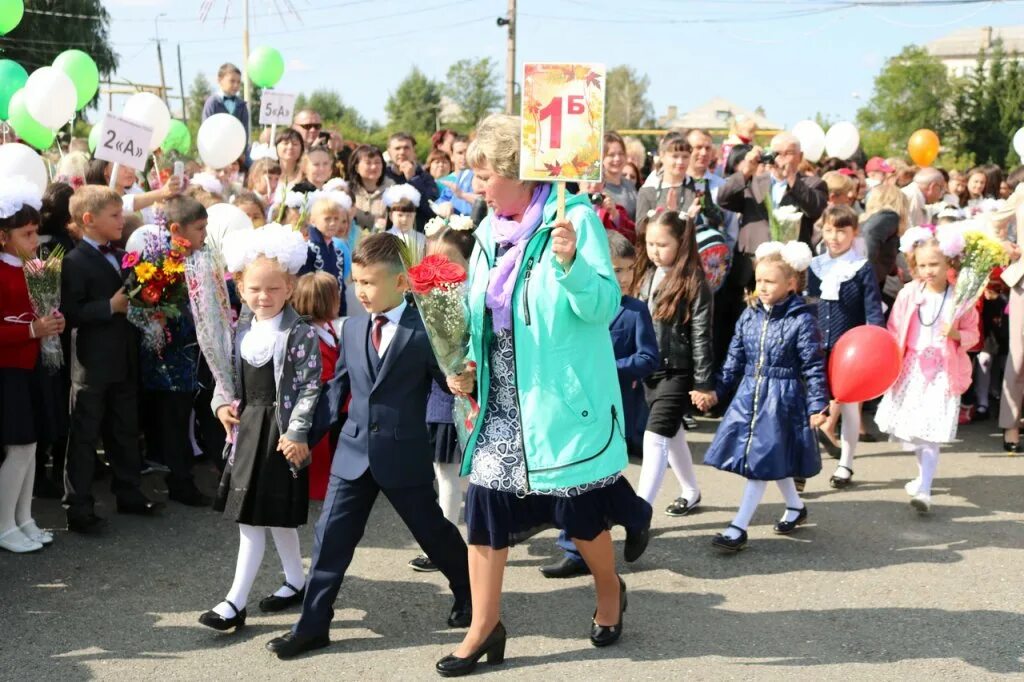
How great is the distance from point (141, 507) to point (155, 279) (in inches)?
54.9

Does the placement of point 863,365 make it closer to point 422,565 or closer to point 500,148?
point 422,565

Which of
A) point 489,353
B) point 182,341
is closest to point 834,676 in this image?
point 489,353

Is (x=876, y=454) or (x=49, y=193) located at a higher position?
(x=49, y=193)

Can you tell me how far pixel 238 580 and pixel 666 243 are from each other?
9.92ft

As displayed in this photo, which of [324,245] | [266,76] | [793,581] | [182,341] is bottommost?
[793,581]

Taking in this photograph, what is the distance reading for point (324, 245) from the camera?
23.4ft

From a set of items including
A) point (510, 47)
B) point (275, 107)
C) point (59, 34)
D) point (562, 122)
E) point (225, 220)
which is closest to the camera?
point (562, 122)

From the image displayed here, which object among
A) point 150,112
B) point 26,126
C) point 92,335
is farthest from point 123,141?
point 26,126

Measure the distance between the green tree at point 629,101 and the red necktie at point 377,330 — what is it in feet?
335

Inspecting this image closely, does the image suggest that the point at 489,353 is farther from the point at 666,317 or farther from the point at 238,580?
the point at 666,317

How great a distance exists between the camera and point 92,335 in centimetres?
576

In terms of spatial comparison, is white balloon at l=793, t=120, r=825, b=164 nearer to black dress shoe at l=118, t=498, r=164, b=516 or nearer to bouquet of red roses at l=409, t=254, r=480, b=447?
black dress shoe at l=118, t=498, r=164, b=516

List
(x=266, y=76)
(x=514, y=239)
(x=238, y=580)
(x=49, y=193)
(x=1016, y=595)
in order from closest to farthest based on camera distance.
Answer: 1. (x=514, y=239)
2. (x=238, y=580)
3. (x=1016, y=595)
4. (x=49, y=193)
5. (x=266, y=76)

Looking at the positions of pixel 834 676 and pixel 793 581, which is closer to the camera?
pixel 834 676
